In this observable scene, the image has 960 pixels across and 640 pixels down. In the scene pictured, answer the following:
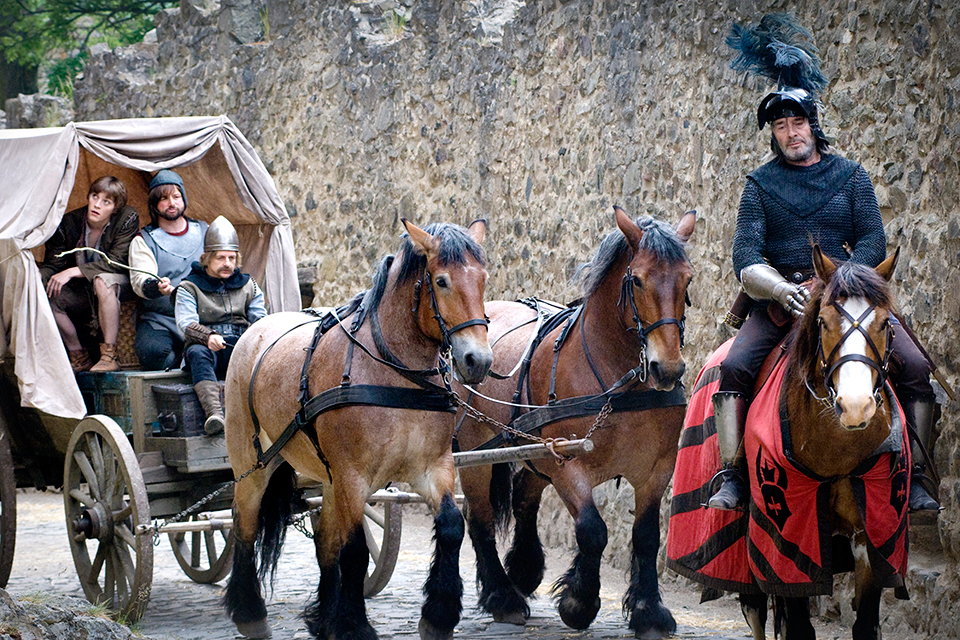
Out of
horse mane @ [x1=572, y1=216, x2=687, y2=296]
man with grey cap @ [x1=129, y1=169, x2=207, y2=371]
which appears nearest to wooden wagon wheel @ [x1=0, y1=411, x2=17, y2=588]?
man with grey cap @ [x1=129, y1=169, x2=207, y2=371]

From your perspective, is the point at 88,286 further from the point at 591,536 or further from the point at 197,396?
the point at 591,536

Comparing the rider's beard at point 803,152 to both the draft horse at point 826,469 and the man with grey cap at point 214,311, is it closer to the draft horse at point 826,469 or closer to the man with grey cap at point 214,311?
the draft horse at point 826,469

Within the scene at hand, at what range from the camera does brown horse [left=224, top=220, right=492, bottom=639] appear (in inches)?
189

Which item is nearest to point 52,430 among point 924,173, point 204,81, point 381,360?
point 381,360

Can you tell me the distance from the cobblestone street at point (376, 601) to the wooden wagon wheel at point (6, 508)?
0.25 m

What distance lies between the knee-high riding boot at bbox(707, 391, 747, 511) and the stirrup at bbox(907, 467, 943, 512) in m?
0.62

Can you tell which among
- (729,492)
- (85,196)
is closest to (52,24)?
(85,196)

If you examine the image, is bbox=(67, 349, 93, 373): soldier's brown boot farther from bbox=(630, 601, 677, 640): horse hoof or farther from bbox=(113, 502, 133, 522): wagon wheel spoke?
bbox=(630, 601, 677, 640): horse hoof

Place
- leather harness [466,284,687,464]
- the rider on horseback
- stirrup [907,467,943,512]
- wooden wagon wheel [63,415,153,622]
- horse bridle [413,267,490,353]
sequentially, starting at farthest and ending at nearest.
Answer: wooden wagon wheel [63,415,153,622] → leather harness [466,284,687,464] → horse bridle [413,267,490,353] → the rider on horseback → stirrup [907,467,943,512]

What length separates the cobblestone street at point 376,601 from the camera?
19.5ft

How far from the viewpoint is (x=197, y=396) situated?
6.10 metres

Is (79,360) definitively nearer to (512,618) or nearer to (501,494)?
(501,494)

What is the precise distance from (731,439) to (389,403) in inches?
60.4

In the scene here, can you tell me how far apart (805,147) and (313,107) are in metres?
7.86
